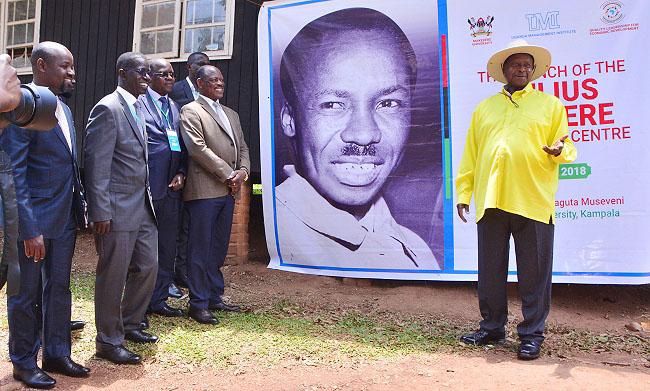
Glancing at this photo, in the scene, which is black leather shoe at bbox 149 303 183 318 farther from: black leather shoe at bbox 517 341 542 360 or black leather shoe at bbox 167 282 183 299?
black leather shoe at bbox 517 341 542 360

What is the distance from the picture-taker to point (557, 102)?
145 inches

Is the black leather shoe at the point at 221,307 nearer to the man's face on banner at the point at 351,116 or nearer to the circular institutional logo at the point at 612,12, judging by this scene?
the man's face on banner at the point at 351,116

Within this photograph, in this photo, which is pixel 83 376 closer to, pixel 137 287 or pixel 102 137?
pixel 137 287

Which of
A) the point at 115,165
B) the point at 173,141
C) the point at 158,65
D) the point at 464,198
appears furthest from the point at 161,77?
the point at 464,198

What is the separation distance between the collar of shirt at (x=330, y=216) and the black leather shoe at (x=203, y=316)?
1696 millimetres

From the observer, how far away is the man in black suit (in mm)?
5062

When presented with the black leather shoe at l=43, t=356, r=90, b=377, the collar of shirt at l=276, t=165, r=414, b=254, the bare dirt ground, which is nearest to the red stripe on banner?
the collar of shirt at l=276, t=165, r=414, b=254

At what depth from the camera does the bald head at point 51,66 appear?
3.06m

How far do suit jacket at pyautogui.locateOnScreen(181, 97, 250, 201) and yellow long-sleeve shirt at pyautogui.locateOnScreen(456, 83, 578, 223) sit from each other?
6.31 feet

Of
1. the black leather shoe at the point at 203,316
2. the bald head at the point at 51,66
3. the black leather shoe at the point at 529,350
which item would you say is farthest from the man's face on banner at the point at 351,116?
the bald head at the point at 51,66

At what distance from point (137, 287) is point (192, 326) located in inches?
25.3

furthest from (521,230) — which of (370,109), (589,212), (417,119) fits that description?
(370,109)

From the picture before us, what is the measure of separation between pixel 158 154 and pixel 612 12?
377 cm

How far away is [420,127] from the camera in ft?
17.1
